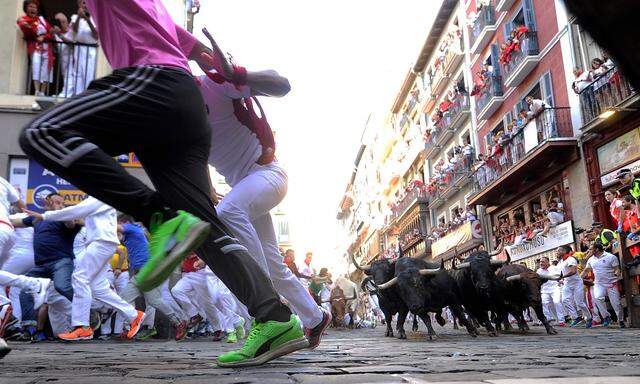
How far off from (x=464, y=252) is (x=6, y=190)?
86.9 feet

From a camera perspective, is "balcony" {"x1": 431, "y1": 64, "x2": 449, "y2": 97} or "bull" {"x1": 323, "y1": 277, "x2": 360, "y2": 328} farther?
"balcony" {"x1": 431, "y1": 64, "x2": 449, "y2": 97}

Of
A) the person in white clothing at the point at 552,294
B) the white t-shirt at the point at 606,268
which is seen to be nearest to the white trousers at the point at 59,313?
the white t-shirt at the point at 606,268

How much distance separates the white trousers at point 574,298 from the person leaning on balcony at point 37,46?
493 inches

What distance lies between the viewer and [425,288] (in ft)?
29.5

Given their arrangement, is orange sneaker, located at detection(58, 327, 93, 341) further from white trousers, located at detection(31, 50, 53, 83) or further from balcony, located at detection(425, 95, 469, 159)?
balcony, located at detection(425, 95, 469, 159)

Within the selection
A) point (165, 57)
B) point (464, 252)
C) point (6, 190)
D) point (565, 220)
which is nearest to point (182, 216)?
point (165, 57)

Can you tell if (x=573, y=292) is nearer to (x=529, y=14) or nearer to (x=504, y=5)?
(x=529, y=14)

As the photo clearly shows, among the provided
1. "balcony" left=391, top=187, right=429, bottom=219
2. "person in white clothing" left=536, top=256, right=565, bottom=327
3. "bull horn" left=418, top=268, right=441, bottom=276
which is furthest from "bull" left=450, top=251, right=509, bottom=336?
"balcony" left=391, top=187, right=429, bottom=219

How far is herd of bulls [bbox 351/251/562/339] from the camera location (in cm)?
891

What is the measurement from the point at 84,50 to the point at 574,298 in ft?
40.5

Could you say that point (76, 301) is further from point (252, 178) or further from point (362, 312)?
point (362, 312)

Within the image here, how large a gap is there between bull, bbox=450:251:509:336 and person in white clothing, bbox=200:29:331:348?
18.8 feet

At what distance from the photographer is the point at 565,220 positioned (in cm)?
2014

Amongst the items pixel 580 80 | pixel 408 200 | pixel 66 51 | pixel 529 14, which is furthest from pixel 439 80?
pixel 66 51
